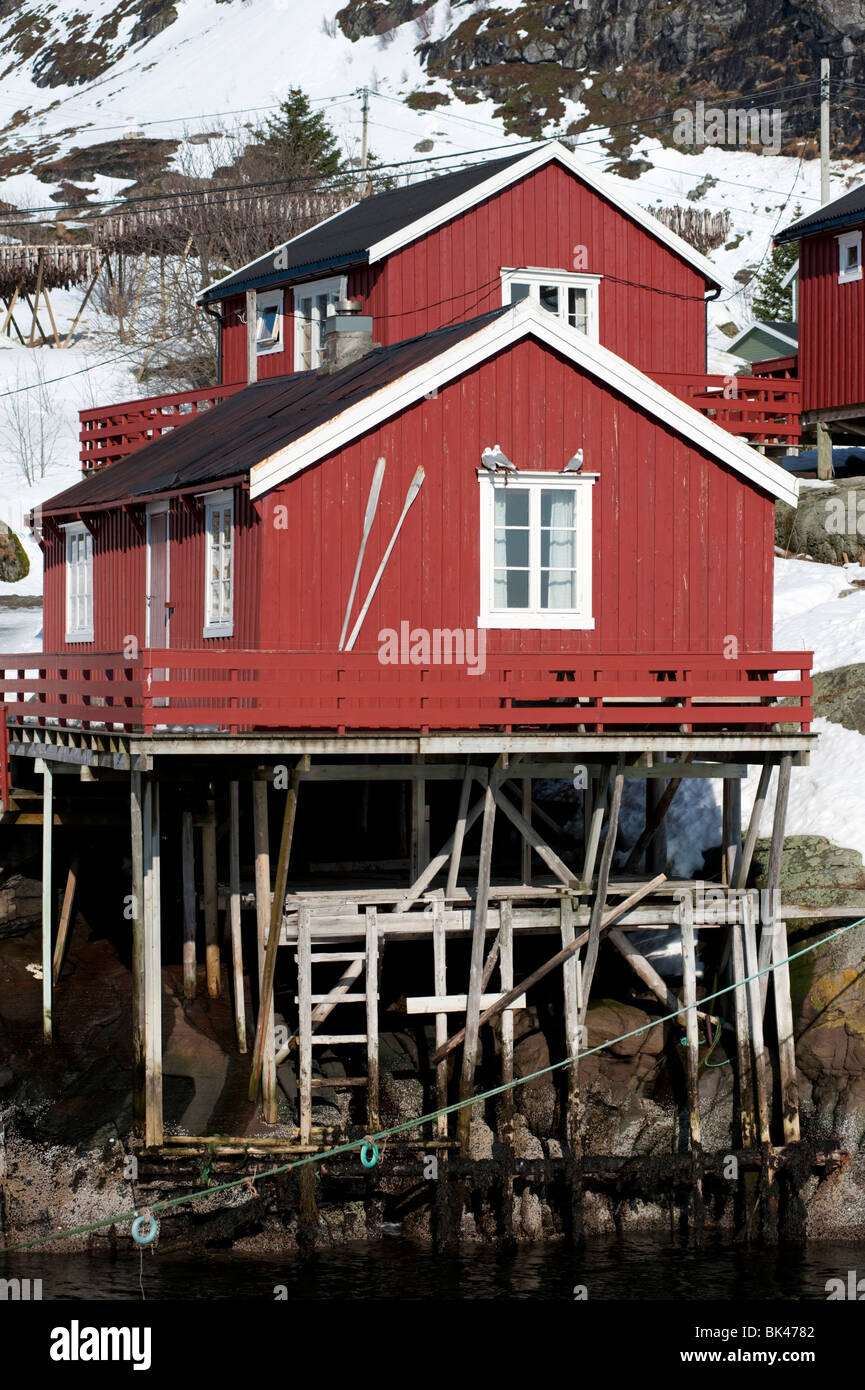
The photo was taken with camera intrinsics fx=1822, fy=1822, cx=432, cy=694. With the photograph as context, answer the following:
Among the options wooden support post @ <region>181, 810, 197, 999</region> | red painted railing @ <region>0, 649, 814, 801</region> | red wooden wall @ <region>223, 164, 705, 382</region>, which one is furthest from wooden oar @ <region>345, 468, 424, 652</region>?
red wooden wall @ <region>223, 164, 705, 382</region>

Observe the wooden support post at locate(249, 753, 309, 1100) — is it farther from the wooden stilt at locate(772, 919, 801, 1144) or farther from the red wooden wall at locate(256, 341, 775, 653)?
the wooden stilt at locate(772, 919, 801, 1144)

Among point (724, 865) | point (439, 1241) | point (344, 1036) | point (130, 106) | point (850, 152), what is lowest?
point (439, 1241)

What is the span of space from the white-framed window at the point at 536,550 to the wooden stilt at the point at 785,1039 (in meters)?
4.58

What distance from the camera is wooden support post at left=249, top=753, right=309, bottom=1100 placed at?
19.4 meters

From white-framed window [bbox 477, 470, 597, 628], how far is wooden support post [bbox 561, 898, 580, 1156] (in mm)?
3681

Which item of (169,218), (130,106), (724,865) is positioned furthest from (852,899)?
(130,106)

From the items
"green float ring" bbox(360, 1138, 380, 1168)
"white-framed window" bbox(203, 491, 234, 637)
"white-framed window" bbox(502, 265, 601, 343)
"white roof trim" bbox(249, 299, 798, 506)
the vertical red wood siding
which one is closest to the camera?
"green float ring" bbox(360, 1138, 380, 1168)

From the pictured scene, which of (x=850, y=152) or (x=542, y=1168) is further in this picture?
(x=850, y=152)

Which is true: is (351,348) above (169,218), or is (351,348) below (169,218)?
below

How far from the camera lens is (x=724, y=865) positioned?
23.0 metres

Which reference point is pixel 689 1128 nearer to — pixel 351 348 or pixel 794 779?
pixel 794 779

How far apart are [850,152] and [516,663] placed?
72836mm

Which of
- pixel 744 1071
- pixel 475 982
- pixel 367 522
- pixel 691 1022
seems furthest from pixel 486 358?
pixel 744 1071

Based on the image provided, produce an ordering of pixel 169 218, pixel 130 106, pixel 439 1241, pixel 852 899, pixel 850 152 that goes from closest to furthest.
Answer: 1. pixel 439 1241
2. pixel 852 899
3. pixel 169 218
4. pixel 850 152
5. pixel 130 106
